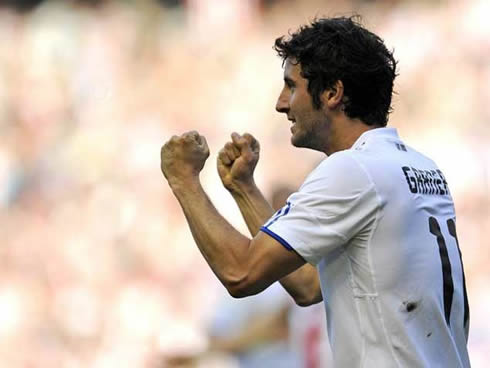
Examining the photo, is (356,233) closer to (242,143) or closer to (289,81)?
(289,81)

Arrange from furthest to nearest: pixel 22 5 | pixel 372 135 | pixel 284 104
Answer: pixel 22 5 < pixel 284 104 < pixel 372 135

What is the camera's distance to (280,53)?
252 centimetres

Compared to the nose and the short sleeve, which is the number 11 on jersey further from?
the nose

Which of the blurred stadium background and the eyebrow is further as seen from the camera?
the blurred stadium background

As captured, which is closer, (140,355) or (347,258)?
(347,258)

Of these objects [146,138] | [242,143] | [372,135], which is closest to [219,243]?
[372,135]

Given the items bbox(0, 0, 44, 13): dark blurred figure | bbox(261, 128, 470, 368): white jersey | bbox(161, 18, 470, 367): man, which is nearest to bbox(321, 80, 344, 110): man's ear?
bbox(161, 18, 470, 367): man

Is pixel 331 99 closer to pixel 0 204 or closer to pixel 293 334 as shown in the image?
pixel 293 334

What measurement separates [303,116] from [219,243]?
0.38m

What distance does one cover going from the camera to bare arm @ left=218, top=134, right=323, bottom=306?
8.74 feet

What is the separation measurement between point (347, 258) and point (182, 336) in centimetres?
289

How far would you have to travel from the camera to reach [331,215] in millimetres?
2135

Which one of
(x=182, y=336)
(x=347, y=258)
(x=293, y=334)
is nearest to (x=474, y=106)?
(x=293, y=334)

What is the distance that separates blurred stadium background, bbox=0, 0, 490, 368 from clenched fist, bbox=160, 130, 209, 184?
2587 millimetres
